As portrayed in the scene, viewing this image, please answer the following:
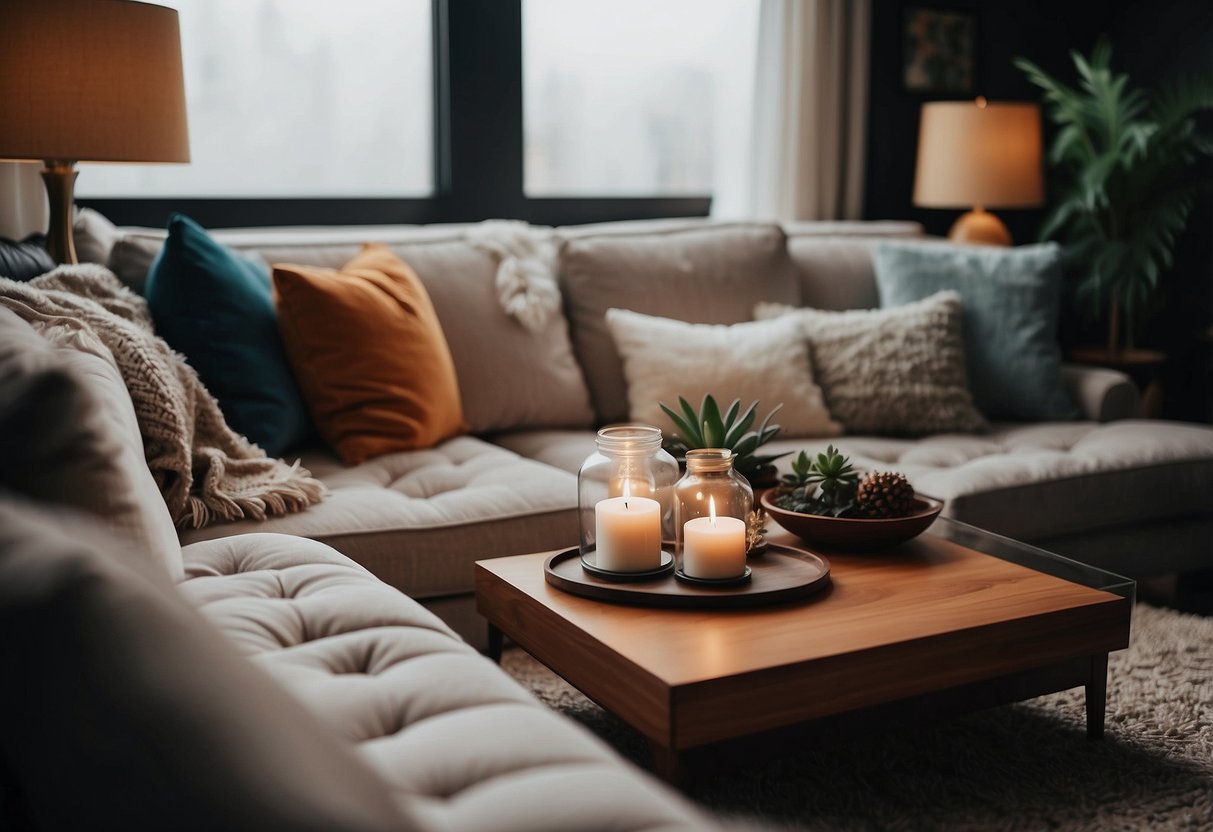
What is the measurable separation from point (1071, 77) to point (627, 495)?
12.7 feet

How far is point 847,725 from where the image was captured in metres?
1.68

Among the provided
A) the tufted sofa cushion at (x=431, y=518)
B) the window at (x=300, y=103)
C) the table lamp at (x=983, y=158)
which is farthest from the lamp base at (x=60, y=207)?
the table lamp at (x=983, y=158)

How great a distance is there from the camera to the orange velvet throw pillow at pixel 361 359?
2.51 metres

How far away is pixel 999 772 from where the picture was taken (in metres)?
1.93

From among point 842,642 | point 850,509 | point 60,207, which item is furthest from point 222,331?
point 842,642

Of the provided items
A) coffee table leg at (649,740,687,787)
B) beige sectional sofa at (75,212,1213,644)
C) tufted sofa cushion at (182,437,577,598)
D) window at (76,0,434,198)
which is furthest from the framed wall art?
coffee table leg at (649,740,687,787)

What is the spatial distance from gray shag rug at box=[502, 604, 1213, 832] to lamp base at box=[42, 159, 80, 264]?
1.28 metres

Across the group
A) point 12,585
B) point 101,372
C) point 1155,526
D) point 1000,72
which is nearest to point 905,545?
point 1155,526

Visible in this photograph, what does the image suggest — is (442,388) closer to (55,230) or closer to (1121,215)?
(55,230)

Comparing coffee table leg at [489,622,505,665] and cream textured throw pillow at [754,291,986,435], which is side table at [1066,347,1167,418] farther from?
coffee table leg at [489,622,505,665]

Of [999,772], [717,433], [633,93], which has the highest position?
[633,93]

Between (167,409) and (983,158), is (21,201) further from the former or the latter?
(983,158)

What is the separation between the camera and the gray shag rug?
5.84 ft

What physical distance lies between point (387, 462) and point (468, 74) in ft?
5.26
